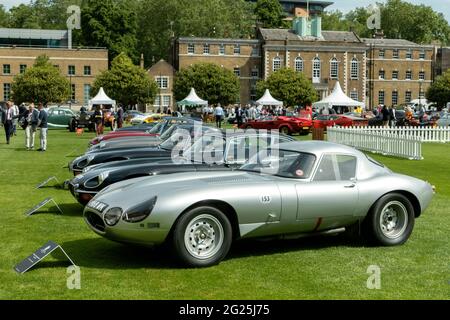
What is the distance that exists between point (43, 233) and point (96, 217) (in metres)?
2.16

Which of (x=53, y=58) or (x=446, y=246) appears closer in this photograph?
(x=446, y=246)

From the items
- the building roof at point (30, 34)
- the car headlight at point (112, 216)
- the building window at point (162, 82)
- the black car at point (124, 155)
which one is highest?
the building roof at point (30, 34)

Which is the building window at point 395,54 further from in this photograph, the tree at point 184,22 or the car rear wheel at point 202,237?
the car rear wheel at point 202,237

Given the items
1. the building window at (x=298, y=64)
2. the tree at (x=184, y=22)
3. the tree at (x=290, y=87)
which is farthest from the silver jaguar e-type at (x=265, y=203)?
the tree at (x=184, y=22)

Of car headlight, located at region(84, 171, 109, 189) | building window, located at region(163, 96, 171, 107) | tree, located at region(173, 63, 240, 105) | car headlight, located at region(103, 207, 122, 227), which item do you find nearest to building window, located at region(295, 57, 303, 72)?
tree, located at region(173, 63, 240, 105)

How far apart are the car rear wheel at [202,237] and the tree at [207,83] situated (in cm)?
7201

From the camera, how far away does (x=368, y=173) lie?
848 centimetres

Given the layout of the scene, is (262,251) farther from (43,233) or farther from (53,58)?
(53,58)

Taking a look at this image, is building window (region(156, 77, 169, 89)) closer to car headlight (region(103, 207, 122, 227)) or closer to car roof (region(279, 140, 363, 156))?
car roof (region(279, 140, 363, 156))

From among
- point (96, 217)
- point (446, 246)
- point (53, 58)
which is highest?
point (53, 58)

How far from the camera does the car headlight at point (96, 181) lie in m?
10.1

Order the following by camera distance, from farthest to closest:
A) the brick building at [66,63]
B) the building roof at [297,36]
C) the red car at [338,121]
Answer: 1. the building roof at [297,36]
2. the brick building at [66,63]
3. the red car at [338,121]
